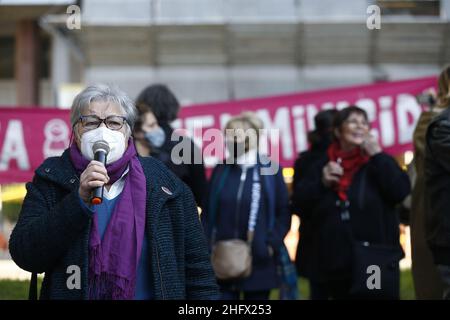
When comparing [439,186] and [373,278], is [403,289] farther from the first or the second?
[439,186]

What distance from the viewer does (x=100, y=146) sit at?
3645 mm

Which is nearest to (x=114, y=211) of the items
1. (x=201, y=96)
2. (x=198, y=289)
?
(x=198, y=289)

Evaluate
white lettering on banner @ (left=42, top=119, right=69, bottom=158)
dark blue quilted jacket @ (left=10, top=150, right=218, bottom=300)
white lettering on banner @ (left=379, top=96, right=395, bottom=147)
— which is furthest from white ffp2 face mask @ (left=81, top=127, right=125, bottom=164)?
white lettering on banner @ (left=379, top=96, right=395, bottom=147)

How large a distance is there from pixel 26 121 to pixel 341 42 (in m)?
7.14

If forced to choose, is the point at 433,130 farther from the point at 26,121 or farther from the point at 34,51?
the point at 34,51

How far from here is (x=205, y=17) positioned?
15.0 metres

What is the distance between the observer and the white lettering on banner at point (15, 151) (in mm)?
9180

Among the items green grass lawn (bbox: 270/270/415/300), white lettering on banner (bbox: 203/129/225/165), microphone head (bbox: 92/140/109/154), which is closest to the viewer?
microphone head (bbox: 92/140/109/154)

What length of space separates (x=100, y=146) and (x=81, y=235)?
1.18 ft

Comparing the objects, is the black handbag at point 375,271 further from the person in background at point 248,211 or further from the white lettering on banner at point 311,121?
the white lettering on banner at point 311,121

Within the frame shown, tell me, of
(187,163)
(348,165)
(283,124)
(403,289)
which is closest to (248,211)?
(187,163)

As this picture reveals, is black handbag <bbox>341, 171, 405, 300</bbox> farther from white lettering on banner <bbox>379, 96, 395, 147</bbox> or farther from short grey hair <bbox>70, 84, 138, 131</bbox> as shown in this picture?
short grey hair <bbox>70, 84, 138, 131</bbox>

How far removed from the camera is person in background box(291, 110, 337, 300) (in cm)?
734

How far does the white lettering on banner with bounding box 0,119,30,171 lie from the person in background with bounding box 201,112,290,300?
108 inches
